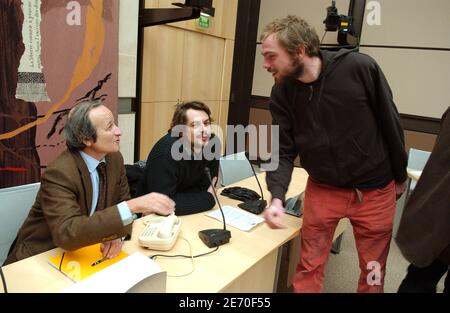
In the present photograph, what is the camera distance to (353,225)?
1.57m

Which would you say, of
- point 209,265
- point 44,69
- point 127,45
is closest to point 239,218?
point 209,265

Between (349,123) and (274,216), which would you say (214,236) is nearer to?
(274,216)

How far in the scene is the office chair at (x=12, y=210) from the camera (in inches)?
55.8

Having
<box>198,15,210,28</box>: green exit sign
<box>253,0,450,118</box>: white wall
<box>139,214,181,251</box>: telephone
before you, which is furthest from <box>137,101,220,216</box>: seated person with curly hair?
<box>253,0,450,118</box>: white wall

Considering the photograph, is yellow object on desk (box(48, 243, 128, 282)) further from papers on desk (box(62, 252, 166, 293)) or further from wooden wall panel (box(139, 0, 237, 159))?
wooden wall panel (box(139, 0, 237, 159))

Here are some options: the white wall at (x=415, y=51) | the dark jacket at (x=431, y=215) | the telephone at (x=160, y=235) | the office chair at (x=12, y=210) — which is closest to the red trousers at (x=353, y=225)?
the dark jacket at (x=431, y=215)

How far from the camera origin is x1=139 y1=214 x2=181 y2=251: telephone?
1284mm

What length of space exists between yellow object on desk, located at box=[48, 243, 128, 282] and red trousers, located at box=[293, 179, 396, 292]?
0.86 m

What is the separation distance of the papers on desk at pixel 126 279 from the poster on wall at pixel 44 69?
6.08ft

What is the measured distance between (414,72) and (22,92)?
3709 millimetres

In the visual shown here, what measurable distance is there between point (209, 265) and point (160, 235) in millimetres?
225

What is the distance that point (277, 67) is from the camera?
4.69ft

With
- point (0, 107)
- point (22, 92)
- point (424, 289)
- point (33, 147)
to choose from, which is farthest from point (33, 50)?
point (424, 289)
